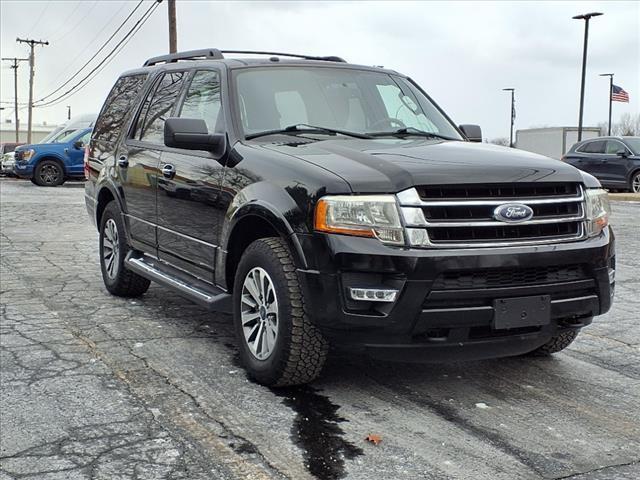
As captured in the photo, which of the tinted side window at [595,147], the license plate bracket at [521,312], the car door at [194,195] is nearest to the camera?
the license plate bracket at [521,312]

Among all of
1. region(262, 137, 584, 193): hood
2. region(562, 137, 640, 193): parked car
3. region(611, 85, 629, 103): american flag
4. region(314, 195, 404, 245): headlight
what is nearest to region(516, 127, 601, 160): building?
region(611, 85, 629, 103): american flag

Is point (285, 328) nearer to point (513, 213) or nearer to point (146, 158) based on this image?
point (513, 213)

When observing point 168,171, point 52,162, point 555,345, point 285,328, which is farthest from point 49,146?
point 285,328

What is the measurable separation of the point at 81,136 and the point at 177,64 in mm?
17335

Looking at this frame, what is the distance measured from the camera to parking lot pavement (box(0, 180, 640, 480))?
11.1ft

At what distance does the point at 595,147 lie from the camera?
838 inches

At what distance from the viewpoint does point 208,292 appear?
16.6ft

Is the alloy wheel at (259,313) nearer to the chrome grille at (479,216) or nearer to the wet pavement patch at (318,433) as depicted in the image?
the wet pavement patch at (318,433)

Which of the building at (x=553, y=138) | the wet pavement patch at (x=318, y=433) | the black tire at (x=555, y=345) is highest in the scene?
the building at (x=553, y=138)

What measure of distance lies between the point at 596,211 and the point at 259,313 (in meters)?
1.97

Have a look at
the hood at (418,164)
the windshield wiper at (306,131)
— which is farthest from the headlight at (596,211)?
the windshield wiper at (306,131)

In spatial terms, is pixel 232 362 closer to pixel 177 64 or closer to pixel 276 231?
pixel 276 231

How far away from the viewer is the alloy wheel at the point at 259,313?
14.0ft

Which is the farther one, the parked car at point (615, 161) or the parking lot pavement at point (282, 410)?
the parked car at point (615, 161)
